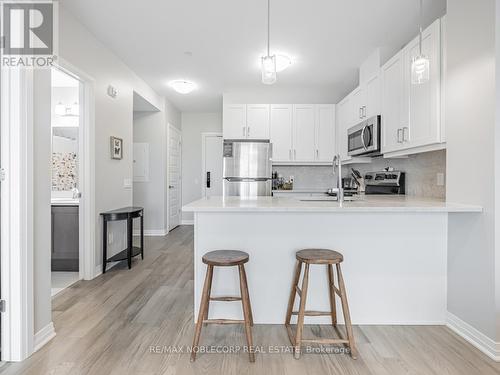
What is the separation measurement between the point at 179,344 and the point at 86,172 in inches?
84.4

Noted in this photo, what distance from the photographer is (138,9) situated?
2814 mm

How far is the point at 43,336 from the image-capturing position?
201 cm

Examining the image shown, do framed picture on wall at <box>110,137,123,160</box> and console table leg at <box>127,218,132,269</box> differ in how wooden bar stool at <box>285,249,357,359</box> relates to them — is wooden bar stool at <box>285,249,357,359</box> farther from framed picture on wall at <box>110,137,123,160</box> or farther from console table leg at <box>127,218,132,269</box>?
Answer: framed picture on wall at <box>110,137,123,160</box>

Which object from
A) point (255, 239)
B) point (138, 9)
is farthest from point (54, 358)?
point (138, 9)

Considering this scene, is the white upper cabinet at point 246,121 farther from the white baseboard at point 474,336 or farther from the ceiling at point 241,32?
the white baseboard at point 474,336

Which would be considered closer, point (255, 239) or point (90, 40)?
point (255, 239)

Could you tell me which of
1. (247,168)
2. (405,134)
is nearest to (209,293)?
(405,134)

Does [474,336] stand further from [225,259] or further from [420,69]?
[420,69]

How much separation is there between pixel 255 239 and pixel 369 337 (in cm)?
102

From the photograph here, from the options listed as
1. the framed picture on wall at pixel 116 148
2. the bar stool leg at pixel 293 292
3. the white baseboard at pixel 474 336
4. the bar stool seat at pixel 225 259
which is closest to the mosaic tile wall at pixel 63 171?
the framed picture on wall at pixel 116 148

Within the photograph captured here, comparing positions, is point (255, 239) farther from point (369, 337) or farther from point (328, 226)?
point (369, 337)

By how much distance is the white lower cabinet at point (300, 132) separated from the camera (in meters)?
5.05

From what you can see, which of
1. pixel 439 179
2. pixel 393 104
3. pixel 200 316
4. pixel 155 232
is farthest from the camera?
pixel 155 232

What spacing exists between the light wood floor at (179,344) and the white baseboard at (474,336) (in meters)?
0.05
